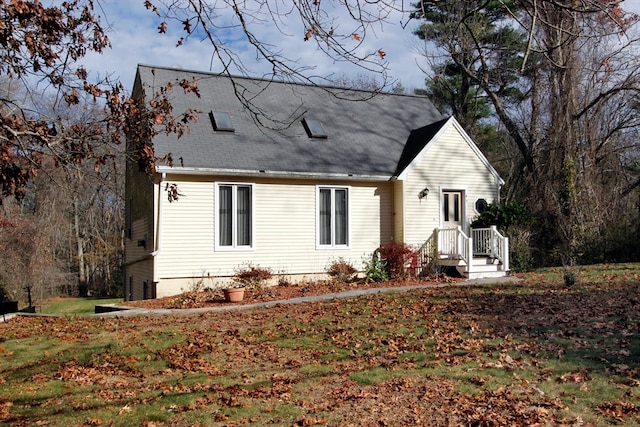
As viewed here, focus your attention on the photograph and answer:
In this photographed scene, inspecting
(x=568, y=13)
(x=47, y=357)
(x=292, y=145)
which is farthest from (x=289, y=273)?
(x=568, y=13)

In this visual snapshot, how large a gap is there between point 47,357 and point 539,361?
7.42m

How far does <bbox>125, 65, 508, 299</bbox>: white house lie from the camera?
1664cm

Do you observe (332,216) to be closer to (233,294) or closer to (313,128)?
(313,128)

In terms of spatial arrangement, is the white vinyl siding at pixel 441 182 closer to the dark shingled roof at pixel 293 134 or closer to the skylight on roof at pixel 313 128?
the dark shingled roof at pixel 293 134

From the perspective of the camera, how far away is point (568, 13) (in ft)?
17.2

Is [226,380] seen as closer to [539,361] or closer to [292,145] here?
[539,361]

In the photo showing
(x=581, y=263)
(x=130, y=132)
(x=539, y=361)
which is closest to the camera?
(x=130, y=132)

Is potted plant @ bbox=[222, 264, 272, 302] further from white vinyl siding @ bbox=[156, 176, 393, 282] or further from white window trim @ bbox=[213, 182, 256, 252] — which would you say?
white window trim @ bbox=[213, 182, 256, 252]

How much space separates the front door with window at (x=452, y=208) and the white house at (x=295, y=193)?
4cm

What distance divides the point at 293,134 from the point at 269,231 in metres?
3.68

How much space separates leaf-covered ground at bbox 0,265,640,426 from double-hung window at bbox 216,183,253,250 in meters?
4.66

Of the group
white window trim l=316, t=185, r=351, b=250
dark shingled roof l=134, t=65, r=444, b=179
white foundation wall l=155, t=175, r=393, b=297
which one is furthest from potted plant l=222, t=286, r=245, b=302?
white window trim l=316, t=185, r=351, b=250

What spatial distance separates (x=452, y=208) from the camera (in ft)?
66.4

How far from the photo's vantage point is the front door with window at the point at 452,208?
20125 millimetres
